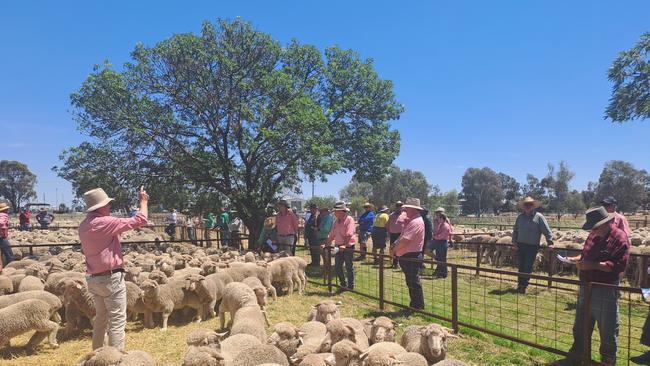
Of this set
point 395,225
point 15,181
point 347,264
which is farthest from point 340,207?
point 15,181

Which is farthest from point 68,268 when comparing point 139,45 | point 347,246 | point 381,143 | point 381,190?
point 381,190

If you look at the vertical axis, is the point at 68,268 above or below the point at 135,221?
below

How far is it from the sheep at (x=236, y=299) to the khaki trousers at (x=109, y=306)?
198cm

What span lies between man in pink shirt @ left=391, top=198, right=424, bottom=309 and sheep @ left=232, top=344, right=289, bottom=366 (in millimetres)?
3402

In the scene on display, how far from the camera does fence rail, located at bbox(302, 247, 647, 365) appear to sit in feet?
19.4

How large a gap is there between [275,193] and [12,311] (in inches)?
475

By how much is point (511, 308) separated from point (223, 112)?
Result: 11.8 meters

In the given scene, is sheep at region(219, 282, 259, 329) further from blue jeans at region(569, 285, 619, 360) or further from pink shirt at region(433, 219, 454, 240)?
pink shirt at region(433, 219, 454, 240)

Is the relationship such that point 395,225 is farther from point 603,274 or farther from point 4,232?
point 4,232

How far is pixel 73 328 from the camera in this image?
704 cm

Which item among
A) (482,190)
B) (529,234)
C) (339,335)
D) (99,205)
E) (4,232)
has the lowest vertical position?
(339,335)

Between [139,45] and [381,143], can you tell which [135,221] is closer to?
[139,45]

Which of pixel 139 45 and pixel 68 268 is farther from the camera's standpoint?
pixel 139 45

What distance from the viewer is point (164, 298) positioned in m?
7.56
